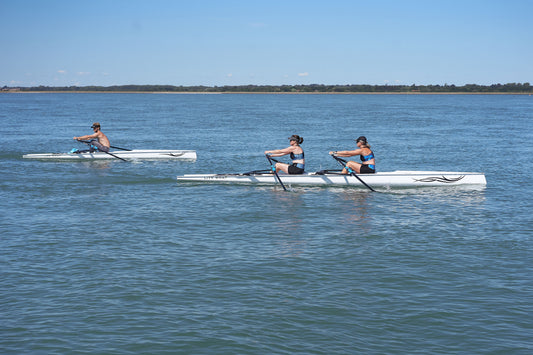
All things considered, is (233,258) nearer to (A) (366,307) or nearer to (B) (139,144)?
(A) (366,307)

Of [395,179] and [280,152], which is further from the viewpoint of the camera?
[395,179]

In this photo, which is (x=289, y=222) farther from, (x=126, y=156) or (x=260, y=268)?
(x=126, y=156)

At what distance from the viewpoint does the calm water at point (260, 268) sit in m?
8.20

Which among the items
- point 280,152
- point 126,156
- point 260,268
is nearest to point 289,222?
point 260,268

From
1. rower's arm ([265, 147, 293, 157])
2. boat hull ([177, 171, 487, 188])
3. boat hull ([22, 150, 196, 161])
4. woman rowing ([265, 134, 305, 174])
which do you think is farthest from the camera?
boat hull ([22, 150, 196, 161])

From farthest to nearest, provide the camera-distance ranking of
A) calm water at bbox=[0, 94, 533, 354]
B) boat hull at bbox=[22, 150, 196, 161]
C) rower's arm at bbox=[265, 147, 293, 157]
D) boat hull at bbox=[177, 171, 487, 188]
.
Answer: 1. boat hull at bbox=[22, 150, 196, 161]
2. boat hull at bbox=[177, 171, 487, 188]
3. rower's arm at bbox=[265, 147, 293, 157]
4. calm water at bbox=[0, 94, 533, 354]

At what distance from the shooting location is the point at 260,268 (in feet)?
36.5

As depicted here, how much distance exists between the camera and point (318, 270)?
1104cm

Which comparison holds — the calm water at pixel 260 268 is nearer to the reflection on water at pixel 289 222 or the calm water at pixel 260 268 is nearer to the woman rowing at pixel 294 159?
the reflection on water at pixel 289 222

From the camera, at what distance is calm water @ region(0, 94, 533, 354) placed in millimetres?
8195

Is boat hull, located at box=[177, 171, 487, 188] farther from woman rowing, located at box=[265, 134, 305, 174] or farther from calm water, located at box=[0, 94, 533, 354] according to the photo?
calm water, located at box=[0, 94, 533, 354]

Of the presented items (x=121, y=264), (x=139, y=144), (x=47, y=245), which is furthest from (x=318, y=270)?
(x=139, y=144)

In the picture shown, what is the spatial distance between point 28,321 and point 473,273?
330 inches

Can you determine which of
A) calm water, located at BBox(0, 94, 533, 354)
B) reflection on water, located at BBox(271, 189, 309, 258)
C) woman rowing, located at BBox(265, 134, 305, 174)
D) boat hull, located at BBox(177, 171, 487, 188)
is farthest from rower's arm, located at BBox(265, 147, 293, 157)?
calm water, located at BBox(0, 94, 533, 354)
